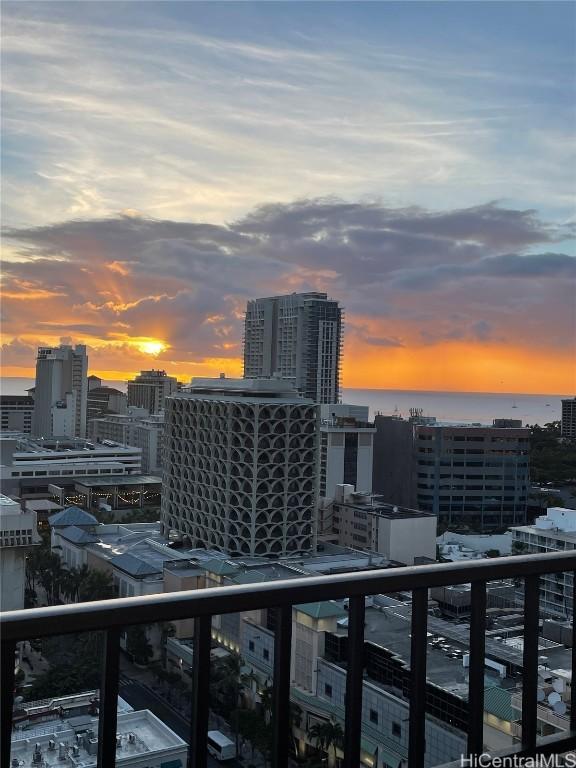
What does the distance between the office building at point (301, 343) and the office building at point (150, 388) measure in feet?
46.0

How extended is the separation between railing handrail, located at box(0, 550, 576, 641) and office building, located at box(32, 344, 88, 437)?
97.6 feet

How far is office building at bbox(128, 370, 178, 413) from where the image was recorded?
3628cm

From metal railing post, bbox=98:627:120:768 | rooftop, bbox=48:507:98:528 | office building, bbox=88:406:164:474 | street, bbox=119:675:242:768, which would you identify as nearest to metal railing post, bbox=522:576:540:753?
street, bbox=119:675:242:768

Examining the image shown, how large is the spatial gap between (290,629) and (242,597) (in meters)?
0.07

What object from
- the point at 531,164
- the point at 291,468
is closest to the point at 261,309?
the point at 291,468

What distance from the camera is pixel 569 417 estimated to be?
30297 mm

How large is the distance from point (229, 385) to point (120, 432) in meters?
13.9

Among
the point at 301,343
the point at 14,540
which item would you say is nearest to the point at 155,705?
the point at 14,540

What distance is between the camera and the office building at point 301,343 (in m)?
21.9

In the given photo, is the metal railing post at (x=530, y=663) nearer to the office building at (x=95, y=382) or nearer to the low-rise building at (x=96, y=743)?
the low-rise building at (x=96, y=743)

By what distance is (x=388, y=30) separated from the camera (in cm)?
209

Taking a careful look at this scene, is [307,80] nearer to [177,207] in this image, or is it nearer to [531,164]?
[531,164]

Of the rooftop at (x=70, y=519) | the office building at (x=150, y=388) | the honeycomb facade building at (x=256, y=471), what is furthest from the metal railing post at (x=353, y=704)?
the office building at (x=150, y=388)

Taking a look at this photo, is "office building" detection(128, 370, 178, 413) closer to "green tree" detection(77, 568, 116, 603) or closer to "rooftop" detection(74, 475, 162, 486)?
"rooftop" detection(74, 475, 162, 486)
